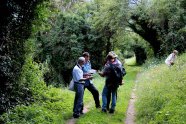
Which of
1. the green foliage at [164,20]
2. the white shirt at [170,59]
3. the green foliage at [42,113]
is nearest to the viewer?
the green foliage at [42,113]

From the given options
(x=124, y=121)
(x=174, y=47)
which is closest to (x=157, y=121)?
(x=124, y=121)

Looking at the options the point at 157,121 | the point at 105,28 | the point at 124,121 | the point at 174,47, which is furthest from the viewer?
the point at 105,28

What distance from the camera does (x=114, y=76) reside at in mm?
12258

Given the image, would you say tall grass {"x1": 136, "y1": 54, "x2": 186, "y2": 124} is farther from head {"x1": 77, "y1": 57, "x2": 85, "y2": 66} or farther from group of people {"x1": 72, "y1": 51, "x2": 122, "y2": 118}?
head {"x1": 77, "y1": 57, "x2": 85, "y2": 66}

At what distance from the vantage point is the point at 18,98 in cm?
1302

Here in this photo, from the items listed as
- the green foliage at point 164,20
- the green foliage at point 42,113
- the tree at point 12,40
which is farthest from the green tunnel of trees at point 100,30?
the green foliage at point 42,113

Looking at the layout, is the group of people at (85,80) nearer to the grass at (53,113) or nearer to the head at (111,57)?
the head at (111,57)

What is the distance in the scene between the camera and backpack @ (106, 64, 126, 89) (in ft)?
40.0

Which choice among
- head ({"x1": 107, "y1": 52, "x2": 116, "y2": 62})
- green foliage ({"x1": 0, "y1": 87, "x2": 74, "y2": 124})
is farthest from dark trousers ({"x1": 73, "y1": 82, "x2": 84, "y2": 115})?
head ({"x1": 107, "y1": 52, "x2": 116, "y2": 62})

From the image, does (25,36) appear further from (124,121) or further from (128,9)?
(128,9)

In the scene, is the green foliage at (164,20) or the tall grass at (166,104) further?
the green foliage at (164,20)

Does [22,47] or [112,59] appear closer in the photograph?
[112,59]

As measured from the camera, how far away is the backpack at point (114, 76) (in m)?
12.2

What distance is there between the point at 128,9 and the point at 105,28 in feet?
10.6
